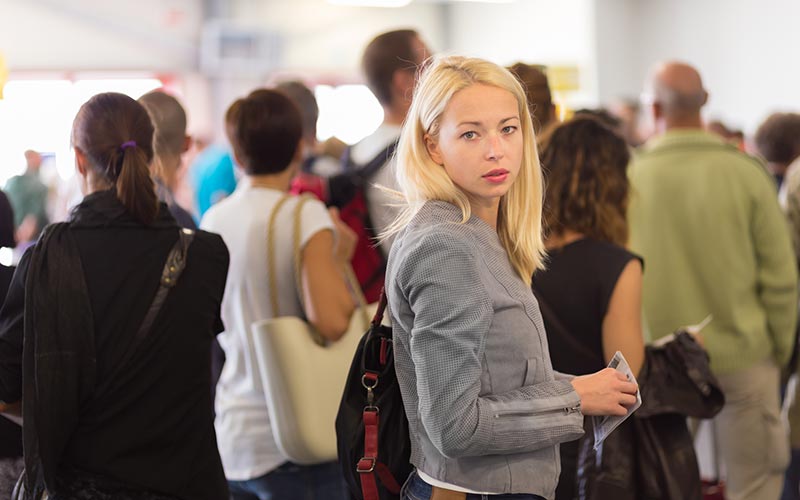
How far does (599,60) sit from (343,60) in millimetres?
3939

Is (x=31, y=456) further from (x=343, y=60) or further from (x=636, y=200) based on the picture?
(x=343, y=60)

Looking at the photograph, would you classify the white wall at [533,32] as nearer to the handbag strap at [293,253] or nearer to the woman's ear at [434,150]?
the handbag strap at [293,253]

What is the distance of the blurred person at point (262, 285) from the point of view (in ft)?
8.39

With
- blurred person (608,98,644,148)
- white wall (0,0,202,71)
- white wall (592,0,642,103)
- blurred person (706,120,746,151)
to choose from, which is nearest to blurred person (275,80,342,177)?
blurred person (706,120,746,151)

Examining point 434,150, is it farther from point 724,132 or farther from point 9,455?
point 724,132

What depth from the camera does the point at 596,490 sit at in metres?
2.44

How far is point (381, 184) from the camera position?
3.03 m

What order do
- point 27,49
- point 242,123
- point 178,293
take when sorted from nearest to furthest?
point 178,293
point 242,123
point 27,49

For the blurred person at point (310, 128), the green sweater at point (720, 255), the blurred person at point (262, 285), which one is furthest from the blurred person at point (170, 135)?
the green sweater at point (720, 255)

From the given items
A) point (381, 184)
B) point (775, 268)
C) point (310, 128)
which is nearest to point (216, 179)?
point (310, 128)

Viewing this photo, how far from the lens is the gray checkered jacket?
5.11ft

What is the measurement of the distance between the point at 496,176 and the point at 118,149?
800 mm

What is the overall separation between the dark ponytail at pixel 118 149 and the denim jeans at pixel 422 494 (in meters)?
0.75

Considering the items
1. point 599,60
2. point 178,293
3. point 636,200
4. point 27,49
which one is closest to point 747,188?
point 636,200
